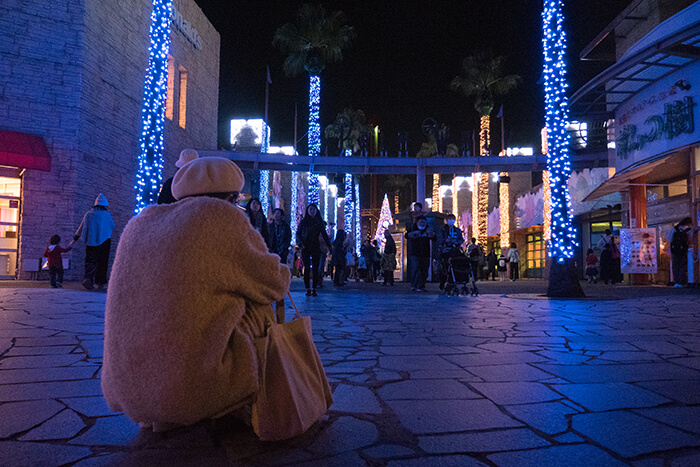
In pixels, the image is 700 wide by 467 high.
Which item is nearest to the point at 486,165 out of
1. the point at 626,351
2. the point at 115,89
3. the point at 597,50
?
the point at 597,50

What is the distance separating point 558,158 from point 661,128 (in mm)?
7561

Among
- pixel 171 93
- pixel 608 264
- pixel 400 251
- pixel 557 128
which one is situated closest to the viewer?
pixel 557 128

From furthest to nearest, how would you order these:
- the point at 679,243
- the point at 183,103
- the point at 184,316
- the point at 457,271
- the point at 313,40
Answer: the point at 313,40, the point at 183,103, the point at 679,243, the point at 457,271, the point at 184,316

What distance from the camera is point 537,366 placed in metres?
3.72

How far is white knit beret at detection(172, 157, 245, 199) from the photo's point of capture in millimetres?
2291

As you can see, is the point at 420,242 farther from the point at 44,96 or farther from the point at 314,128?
the point at 314,128

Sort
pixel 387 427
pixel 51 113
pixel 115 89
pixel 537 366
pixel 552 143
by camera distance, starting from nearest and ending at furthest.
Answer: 1. pixel 387 427
2. pixel 537 366
3. pixel 552 143
4. pixel 51 113
5. pixel 115 89

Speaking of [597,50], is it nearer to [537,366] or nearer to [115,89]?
[115,89]

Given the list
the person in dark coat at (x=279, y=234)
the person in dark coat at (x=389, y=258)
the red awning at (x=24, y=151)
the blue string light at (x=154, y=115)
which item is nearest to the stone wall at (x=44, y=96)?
the red awning at (x=24, y=151)

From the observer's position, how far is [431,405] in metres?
2.74

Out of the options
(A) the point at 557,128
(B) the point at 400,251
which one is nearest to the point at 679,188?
(A) the point at 557,128

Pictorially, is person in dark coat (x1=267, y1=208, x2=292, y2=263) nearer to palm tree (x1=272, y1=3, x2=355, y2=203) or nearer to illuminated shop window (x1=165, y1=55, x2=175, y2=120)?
illuminated shop window (x1=165, y1=55, x2=175, y2=120)

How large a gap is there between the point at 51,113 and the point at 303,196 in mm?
26000

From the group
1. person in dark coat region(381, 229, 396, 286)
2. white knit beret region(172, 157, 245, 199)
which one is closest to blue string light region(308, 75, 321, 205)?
person in dark coat region(381, 229, 396, 286)
